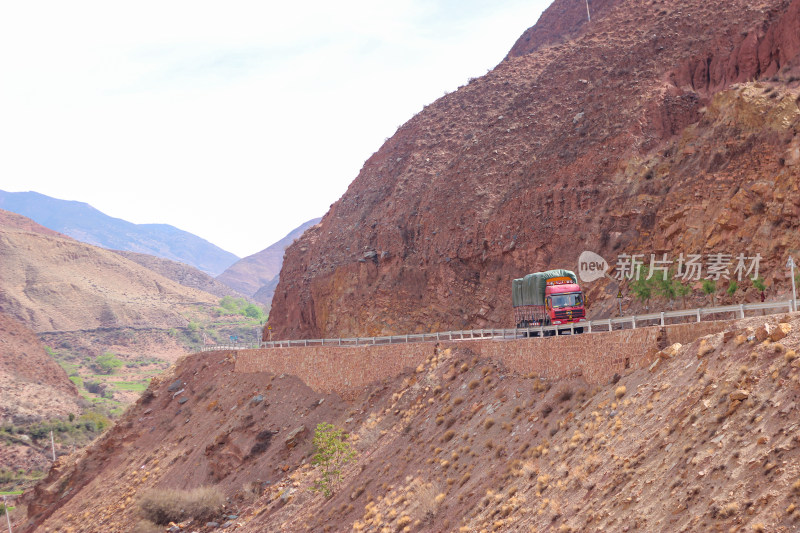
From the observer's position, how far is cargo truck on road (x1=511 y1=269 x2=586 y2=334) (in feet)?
106

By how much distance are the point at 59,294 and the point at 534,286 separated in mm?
168041

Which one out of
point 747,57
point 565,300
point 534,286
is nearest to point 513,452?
point 565,300

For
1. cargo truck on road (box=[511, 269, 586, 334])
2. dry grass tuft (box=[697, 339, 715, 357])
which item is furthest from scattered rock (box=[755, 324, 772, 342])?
cargo truck on road (box=[511, 269, 586, 334])

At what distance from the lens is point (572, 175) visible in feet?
160

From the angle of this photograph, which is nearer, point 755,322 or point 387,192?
point 755,322

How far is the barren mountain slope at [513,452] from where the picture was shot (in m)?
13.3

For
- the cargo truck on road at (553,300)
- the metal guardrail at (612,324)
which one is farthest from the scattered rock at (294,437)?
the cargo truck on road at (553,300)

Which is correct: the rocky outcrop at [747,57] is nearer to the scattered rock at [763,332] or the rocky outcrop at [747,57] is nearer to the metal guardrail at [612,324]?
the metal guardrail at [612,324]

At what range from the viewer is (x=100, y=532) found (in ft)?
133

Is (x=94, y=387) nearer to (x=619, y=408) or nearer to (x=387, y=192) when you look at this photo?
(x=387, y=192)

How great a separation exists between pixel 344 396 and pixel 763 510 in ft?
89.9

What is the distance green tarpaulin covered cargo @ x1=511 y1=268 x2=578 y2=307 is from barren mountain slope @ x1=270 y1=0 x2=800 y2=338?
5.48m

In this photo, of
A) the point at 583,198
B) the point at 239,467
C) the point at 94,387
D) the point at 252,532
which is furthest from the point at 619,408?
the point at 94,387

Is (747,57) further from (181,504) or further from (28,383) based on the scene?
(28,383)
